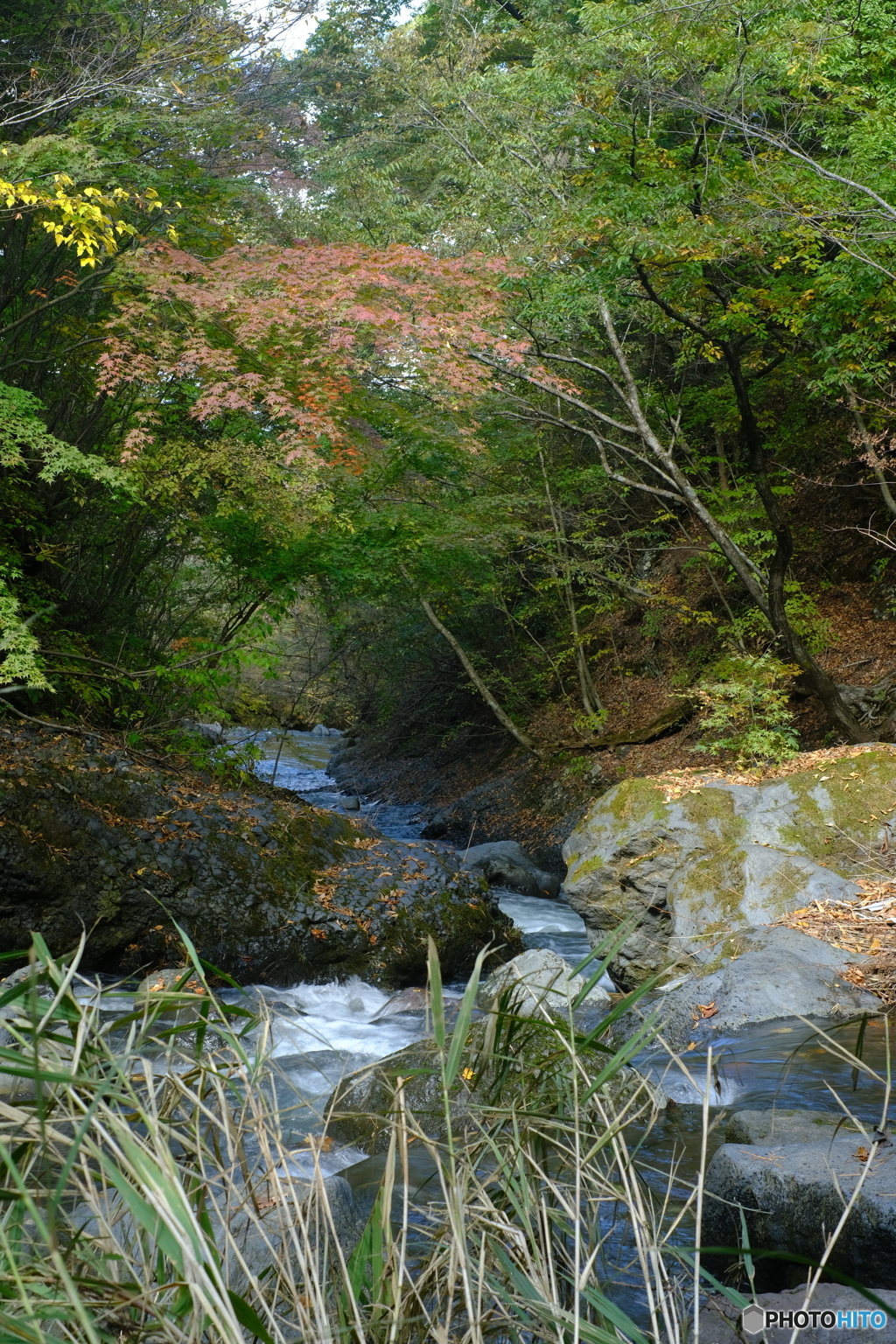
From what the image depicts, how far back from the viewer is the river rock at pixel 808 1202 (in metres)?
2.44

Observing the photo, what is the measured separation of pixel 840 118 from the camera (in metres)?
8.33

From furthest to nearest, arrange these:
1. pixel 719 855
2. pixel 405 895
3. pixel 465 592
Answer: pixel 465 592, pixel 405 895, pixel 719 855

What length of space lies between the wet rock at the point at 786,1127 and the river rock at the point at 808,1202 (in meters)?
0.06

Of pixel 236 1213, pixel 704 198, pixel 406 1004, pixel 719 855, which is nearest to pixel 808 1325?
pixel 236 1213

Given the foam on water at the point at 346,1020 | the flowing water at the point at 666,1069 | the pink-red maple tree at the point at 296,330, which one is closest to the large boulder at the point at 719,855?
the flowing water at the point at 666,1069

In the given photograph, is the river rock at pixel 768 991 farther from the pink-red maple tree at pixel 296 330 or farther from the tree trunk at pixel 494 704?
the tree trunk at pixel 494 704

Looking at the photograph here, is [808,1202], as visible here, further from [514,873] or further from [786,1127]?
[514,873]

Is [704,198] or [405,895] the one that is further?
[704,198]

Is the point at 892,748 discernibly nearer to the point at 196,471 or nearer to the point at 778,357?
the point at 778,357

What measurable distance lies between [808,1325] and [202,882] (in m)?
5.60

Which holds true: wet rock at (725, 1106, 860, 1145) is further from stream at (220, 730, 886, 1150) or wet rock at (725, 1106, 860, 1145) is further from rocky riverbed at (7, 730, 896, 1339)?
rocky riverbed at (7, 730, 896, 1339)

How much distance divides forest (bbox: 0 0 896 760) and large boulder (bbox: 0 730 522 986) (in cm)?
103

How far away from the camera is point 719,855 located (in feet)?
21.7

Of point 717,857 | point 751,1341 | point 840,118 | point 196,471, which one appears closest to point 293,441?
point 196,471
